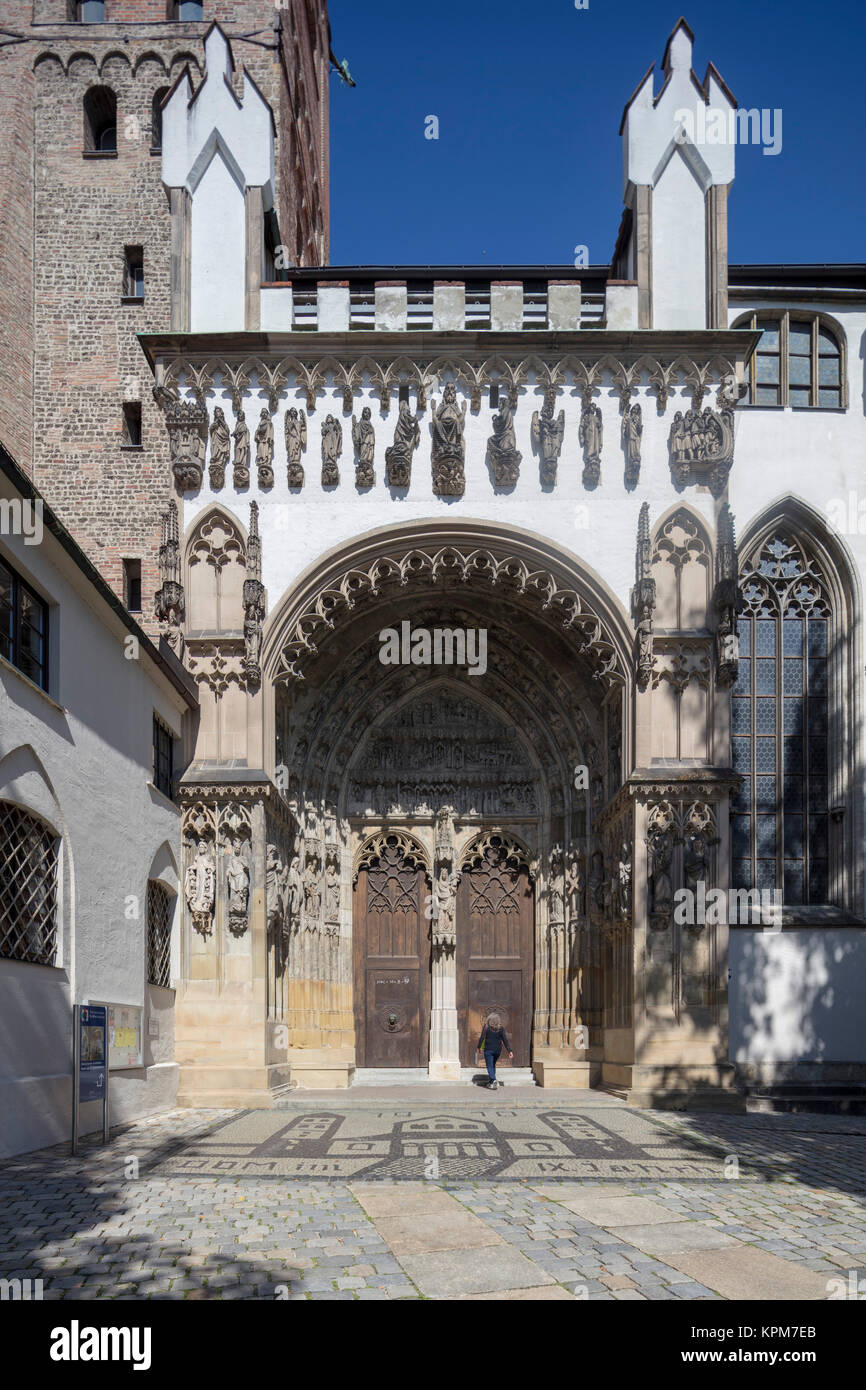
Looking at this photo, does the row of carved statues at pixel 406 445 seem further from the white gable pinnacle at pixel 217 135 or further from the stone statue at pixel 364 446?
the white gable pinnacle at pixel 217 135

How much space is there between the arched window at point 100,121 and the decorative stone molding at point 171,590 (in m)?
12.5

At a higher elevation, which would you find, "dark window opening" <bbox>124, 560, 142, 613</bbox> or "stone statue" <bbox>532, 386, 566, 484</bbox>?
"stone statue" <bbox>532, 386, 566, 484</bbox>

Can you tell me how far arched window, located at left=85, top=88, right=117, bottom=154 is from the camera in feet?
85.8

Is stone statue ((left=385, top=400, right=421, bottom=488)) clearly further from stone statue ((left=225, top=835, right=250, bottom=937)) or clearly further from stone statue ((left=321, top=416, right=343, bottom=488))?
stone statue ((left=225, top=835, right=250, bottom=937))

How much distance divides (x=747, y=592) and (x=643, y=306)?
4.83m

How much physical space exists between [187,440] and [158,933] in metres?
7.16

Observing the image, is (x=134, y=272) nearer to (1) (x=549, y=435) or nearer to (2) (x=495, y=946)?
(1) (x=549, y=435)

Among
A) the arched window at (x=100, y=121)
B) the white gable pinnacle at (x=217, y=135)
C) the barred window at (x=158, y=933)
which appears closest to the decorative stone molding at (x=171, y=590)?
the barred window at (x=158, y=933)

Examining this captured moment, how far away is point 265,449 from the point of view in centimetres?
1789

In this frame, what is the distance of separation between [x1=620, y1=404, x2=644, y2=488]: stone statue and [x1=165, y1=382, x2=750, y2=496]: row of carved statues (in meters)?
0.01

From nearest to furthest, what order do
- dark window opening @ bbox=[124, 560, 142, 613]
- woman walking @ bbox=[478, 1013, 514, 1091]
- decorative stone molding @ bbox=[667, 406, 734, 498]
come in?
decorative stone molding @ bbox=[667, 406, 734, 498] → woman walking @ bbox=[478, 1013, 514, 1091] → dark window opening @ bbox=[124, 560, 142, 613]

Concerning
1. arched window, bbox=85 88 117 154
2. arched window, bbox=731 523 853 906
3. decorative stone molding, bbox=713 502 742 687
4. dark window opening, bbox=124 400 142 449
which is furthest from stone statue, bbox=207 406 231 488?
arched window, bbox=85 88 117 154

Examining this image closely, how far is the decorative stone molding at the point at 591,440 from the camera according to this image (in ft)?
59.0
